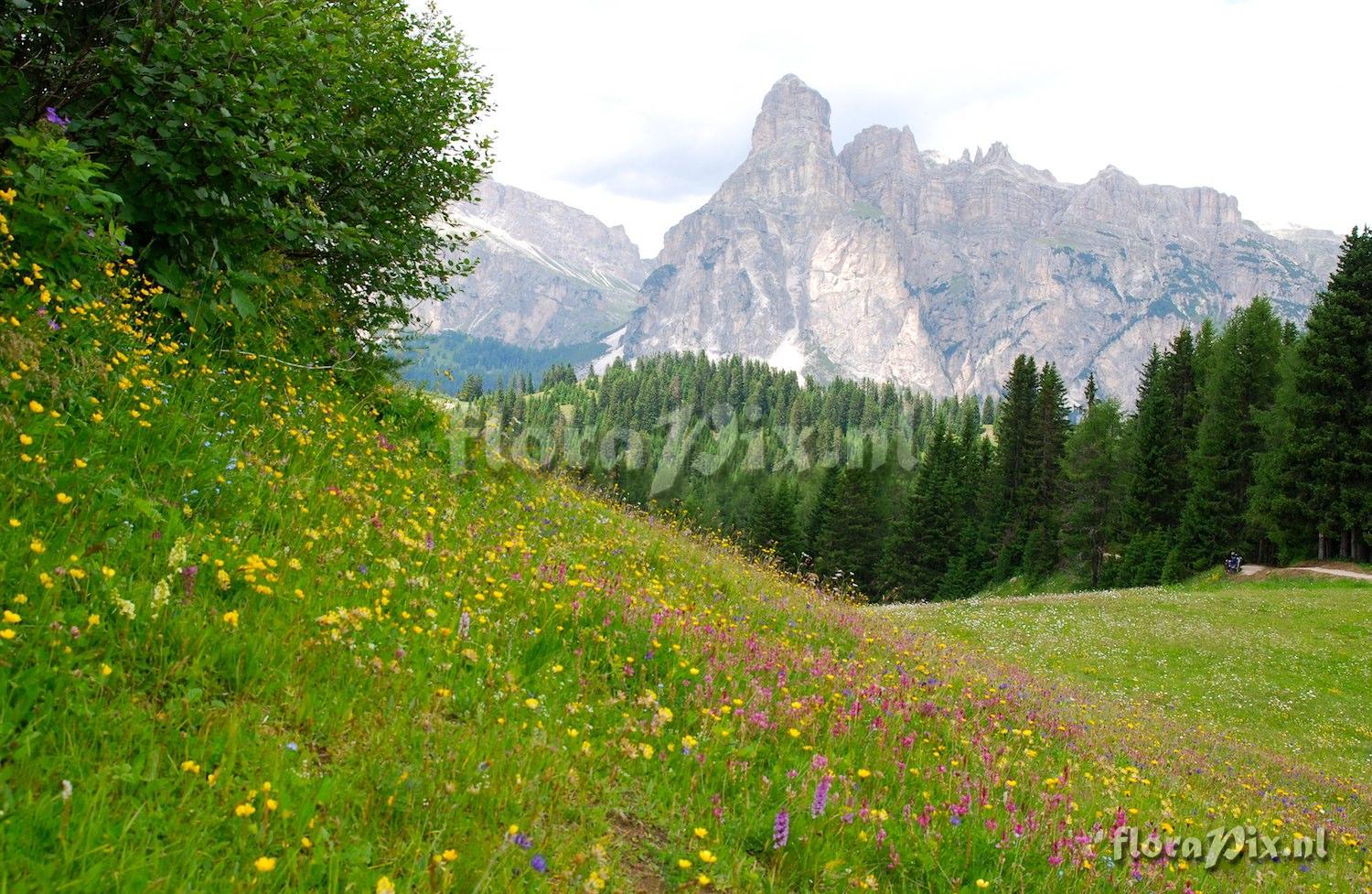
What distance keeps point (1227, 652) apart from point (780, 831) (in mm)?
26747

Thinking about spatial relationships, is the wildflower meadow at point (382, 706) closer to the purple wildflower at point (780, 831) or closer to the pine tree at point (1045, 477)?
the purple wildflower at point (780, 831)

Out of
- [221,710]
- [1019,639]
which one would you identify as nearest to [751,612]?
[221,710]

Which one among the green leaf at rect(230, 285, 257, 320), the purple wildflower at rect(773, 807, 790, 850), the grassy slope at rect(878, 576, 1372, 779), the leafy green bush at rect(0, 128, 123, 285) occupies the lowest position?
the grassy slope at rect(878, 576, 1372, 779)

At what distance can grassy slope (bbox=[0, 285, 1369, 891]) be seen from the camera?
2.89m

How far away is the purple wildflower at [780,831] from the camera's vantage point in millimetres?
3961

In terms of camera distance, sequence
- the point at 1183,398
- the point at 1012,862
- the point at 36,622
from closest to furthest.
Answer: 1. the point at 36,622
2. the point at 1012,862
3. the point at 1183,398

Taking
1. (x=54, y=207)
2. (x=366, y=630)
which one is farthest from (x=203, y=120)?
(x=366, y=630)

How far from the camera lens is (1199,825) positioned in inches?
251

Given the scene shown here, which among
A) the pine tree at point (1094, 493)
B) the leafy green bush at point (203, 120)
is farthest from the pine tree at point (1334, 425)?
the leafy green bush at point (203, 120)

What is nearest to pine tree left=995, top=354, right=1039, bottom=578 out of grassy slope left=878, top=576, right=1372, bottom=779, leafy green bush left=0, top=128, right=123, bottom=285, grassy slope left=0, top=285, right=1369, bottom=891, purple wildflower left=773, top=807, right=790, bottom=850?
grassy slope left=878, top=576, right=1372, bottom=779

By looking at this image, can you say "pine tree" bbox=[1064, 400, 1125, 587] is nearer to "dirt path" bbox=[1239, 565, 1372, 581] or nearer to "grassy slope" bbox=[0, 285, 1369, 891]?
"dirt path" bbox=[1239, 565, 1372, 581]

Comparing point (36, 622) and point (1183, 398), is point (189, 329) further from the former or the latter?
point (1183, 398)

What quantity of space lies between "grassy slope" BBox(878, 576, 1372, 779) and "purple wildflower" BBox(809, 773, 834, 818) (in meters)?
15.0

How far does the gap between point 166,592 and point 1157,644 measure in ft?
95.6
